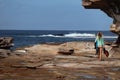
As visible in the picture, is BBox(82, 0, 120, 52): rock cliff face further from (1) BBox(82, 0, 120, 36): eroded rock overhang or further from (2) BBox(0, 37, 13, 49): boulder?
(2) BBox(0, 37, 13, 49): boulder

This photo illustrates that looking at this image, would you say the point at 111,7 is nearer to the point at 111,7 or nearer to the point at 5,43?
the point at 111,7

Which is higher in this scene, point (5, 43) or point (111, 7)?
point (111, 7)

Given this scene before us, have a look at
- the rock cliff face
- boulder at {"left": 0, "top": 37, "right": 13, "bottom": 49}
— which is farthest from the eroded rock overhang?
boulder at {"left": 0, "top": 37, "right": 13, "bottom": 49}

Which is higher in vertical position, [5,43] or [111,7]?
[111,7]

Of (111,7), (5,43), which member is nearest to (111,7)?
(111,7)

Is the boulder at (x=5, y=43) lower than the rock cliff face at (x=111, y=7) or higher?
lower

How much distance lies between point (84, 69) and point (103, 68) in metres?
1.18

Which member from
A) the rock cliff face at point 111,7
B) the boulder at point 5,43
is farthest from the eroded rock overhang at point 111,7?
the boulder at point 5,43

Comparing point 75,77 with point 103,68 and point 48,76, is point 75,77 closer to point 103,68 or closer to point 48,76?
point 48,76

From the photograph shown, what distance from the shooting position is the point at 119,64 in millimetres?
25531

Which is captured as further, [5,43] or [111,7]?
[5,43]

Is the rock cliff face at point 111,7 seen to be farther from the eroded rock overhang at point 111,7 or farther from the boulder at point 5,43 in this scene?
the boulder at point 5,43

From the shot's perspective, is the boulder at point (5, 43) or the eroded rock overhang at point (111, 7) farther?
the boulder at point (5, 43)

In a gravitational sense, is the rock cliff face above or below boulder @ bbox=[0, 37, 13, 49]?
above
